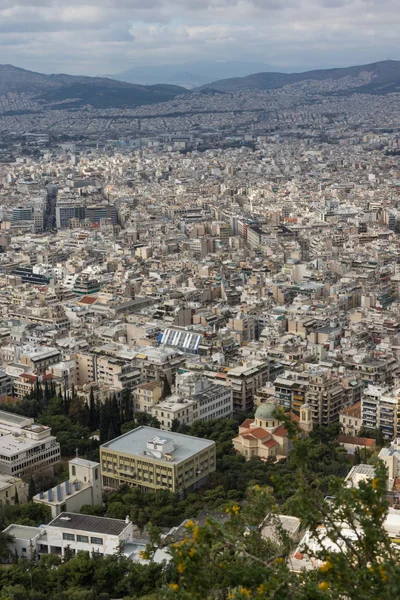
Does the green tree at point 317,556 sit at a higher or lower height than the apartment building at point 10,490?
higher

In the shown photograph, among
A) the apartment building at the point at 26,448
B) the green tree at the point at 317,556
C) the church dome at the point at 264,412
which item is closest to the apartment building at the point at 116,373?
the apartment building at the point at 26,448

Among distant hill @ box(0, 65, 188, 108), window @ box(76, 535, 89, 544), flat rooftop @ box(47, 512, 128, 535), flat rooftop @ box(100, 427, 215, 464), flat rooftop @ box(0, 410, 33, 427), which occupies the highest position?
distant hill @ box(0, 65, 188, 108)

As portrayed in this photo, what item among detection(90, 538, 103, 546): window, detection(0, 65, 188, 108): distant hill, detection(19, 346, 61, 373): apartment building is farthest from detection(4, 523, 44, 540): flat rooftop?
detection(0, 65, 188, 108): distant hill

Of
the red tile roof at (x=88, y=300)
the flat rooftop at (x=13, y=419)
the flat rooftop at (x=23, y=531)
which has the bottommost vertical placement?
the red tile roof at (x=88, y=300)

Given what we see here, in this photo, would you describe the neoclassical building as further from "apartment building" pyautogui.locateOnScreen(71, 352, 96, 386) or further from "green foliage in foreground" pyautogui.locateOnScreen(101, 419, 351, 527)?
"apartment building" pyautogui.locateOnScreen(71, 352, 96, 386)

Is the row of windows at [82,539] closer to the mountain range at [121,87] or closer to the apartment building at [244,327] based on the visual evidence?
the apartment building at [244,327]

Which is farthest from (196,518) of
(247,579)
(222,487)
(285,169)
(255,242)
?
(285,169)

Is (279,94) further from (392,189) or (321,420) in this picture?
(321,420)
